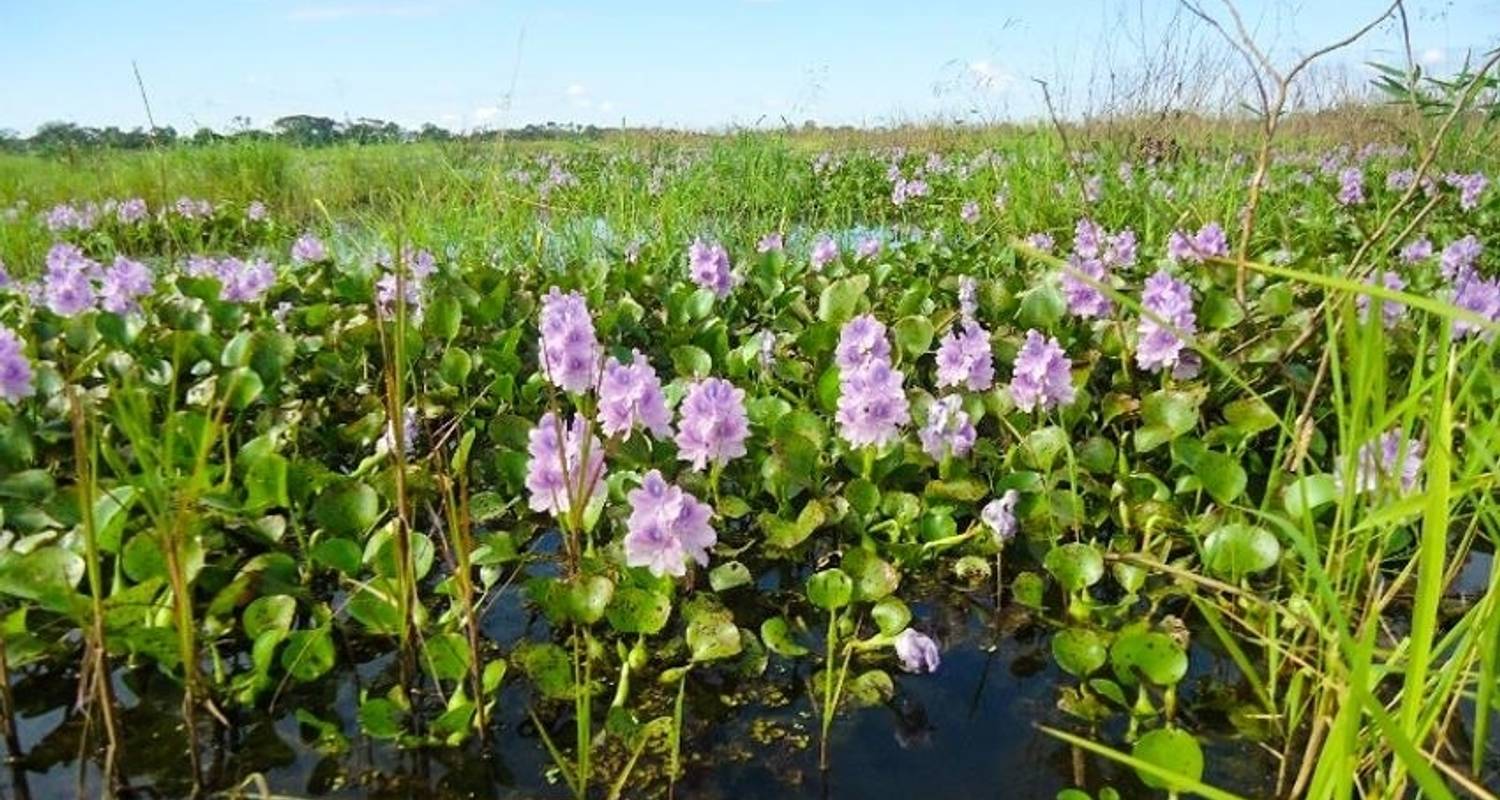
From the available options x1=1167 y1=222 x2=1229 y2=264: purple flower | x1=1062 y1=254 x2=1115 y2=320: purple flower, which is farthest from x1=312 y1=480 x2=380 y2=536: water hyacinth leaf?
x1=1167 y1=222 x2=1229 y2=264: purple flower

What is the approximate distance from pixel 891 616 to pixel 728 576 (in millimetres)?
303

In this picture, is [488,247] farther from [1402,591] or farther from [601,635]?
[1402,591]

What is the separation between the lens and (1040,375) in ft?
7.44

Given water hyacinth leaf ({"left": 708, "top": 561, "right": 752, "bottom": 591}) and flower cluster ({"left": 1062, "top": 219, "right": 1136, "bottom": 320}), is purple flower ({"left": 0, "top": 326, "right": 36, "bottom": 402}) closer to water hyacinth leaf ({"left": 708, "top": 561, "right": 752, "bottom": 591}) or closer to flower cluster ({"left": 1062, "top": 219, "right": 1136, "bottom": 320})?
water hyacinth leaf ({"left": 708, "top": 561, "right": 752, "bottom": 591})

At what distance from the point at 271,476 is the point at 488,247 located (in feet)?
9.82

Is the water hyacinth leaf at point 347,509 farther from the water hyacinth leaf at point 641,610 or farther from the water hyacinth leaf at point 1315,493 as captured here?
the water hyacinth leaf at point 1315,493

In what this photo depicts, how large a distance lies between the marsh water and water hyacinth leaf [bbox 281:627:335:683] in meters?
0.07

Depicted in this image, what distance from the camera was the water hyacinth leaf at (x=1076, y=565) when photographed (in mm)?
1854

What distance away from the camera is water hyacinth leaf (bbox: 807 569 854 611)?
5.87 ft

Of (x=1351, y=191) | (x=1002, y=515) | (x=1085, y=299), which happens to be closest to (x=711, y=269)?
(x=1085, y=299)

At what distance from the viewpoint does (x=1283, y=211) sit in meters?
5.73

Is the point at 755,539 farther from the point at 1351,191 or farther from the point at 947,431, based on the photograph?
the point at 1351,191

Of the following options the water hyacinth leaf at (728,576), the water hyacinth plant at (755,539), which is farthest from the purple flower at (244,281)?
the water hyacinth leaf at (728,576)

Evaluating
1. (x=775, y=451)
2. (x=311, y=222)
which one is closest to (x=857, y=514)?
(x=775, y=451)
